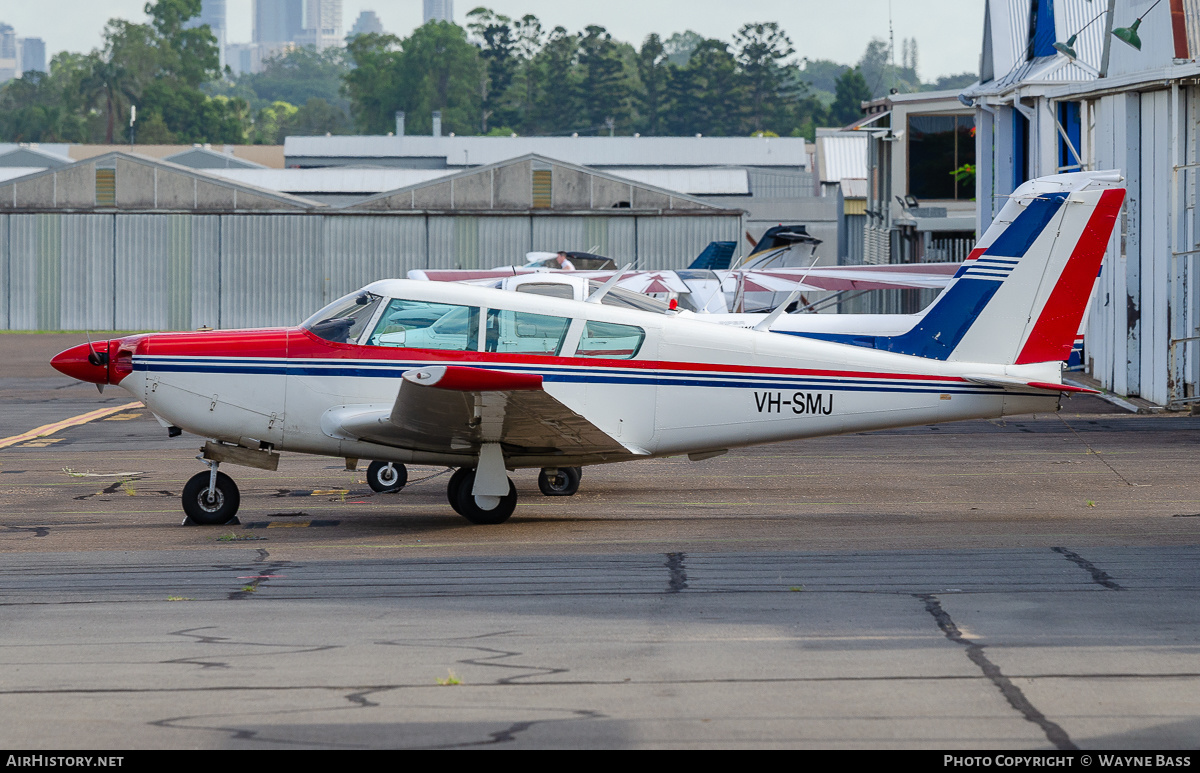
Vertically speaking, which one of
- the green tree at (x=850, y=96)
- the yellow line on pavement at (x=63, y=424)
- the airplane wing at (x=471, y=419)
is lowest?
the yellow line on pavement at (x=63, y=424)

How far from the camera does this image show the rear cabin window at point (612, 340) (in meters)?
11.0

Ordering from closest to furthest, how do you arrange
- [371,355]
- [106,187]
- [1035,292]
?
[371,355], [1035,292], [106,187]

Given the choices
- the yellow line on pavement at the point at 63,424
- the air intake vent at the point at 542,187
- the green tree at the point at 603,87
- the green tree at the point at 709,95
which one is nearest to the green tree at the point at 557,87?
the green tree at the point at 603,87

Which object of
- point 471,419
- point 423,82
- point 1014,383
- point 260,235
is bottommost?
point 471,419

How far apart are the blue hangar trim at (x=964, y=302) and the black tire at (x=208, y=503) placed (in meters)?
5.77

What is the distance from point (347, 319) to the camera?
11.1m

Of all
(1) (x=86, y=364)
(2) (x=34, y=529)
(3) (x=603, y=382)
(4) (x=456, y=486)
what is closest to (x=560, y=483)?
(4) (x=456, y=486)

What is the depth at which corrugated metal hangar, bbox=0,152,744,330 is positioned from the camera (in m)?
40.6

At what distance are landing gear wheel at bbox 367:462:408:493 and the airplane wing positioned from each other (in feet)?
6.61

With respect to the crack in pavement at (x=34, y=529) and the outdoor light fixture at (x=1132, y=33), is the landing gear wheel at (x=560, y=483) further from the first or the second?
the outdoor light fixture at (x=1132, y=33)

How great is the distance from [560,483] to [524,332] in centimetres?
239

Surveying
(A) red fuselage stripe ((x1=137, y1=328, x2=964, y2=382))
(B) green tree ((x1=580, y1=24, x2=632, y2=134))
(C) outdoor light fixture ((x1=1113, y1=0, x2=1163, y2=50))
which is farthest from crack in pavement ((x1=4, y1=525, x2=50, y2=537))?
(B) green tree ((x1=580, y1=24, x2=632, y2=134))

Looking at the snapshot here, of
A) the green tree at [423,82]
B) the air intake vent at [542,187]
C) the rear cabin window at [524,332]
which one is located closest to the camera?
the rear cabin window at [524,332]

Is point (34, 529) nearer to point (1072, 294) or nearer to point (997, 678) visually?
point (997, 678)
